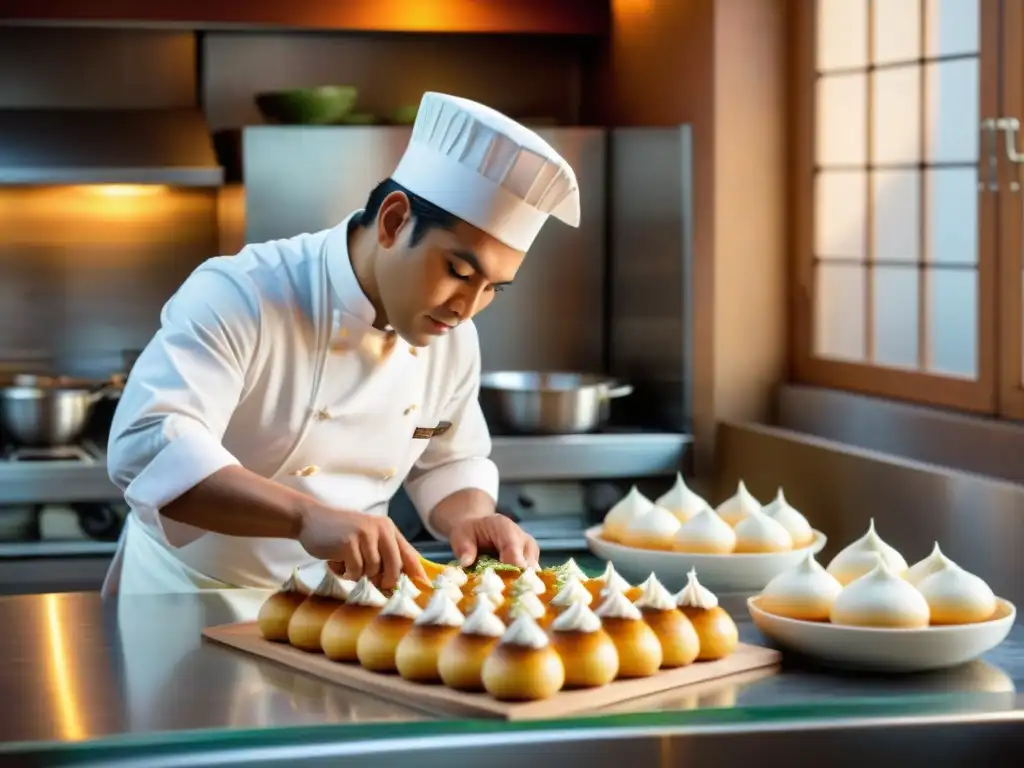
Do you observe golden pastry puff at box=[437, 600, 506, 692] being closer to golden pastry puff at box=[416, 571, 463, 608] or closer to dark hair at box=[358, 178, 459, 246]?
golden pastry puff at box=[416, 571, 463, 608]

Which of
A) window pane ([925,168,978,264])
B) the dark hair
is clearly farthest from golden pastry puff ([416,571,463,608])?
window pane ([925,168,978,264])

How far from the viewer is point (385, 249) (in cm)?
208

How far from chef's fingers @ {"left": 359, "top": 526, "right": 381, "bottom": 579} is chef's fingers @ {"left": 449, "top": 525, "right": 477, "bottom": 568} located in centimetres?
28

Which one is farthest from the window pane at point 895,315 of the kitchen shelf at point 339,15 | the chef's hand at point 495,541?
the chef's hand at point 495,541

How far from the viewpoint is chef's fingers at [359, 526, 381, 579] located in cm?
177

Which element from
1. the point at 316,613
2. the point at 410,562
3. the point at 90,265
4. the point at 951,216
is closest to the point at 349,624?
the point at 316,613

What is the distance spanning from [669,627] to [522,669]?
21 cm

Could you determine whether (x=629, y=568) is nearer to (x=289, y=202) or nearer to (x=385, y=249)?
(x=385, y=249)

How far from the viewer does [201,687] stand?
5.09 ft

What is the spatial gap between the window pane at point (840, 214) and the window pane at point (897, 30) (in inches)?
11.1

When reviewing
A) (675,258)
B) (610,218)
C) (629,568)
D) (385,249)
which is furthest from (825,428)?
(385,249)

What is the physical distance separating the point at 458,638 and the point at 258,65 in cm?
312

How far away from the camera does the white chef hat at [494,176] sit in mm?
1956

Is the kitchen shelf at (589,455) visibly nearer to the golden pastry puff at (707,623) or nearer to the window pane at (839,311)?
the window pane at (839,311)
